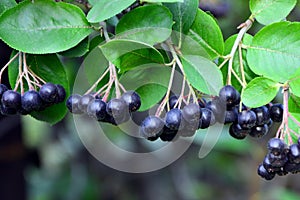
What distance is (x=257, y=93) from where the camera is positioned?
864 millimetres

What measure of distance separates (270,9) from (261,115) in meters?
0.20

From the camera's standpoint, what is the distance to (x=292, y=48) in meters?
0.91

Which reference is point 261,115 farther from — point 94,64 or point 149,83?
point 94,64

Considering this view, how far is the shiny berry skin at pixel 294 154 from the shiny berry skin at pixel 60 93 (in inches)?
16.4

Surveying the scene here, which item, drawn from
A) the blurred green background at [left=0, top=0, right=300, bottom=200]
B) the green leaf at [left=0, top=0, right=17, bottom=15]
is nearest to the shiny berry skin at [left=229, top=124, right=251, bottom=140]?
the green leaf at [left=0, top=0, right=17, bottom=15]

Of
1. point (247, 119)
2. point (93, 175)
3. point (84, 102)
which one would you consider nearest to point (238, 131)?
point (247, 119)

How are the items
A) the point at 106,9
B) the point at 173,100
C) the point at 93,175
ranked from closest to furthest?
1. the point at 106,9
2. the point at 173,100
3. the point at 93,175

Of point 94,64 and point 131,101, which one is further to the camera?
point 94,64

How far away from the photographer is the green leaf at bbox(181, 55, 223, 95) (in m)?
0.87

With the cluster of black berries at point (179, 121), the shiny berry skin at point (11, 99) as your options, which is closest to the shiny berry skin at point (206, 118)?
the cluster of black berries at point (179, 121)

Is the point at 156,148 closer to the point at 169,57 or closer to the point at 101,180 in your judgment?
the point at 101,180

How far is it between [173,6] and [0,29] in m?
0.30

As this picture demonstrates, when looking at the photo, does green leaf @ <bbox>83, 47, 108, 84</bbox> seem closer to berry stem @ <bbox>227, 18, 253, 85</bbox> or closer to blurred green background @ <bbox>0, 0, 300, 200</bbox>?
berry stem @ <bbox>227, 18, 253, 85</bbox>

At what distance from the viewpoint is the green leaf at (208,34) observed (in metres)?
0.94
